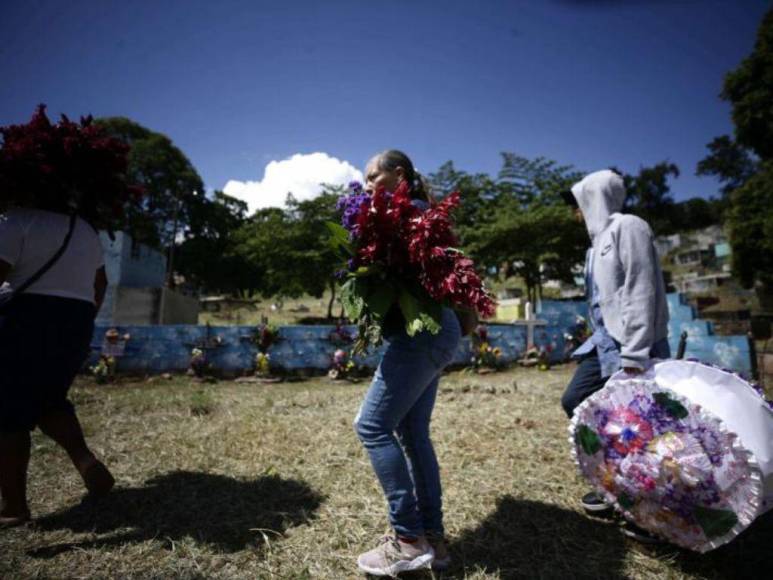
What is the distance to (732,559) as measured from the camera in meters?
2.05

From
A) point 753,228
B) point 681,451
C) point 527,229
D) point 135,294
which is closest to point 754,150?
point 753,228

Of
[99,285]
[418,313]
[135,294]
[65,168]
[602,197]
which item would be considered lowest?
[418,313]

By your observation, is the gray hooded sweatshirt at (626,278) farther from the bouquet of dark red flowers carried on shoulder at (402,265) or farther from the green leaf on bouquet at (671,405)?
the bouquet of dark red flowers carried on shoulder at (402,265)

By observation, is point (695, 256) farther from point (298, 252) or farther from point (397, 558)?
point (397, 558)

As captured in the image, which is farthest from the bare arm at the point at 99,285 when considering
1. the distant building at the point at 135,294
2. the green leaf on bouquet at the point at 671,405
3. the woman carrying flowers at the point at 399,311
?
the distant building at the point at 135,294

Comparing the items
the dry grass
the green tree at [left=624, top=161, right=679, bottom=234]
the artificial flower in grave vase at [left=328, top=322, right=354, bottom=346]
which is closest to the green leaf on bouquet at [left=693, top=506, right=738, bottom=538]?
the dry grass

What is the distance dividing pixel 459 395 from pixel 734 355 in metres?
5.48

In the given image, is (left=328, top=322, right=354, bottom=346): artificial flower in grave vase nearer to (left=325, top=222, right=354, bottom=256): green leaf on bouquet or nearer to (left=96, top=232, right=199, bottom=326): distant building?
(left=96, top=232, right=199, bottom=326): distant building

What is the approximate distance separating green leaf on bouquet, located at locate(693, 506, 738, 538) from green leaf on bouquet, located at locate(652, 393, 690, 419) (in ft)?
1.30

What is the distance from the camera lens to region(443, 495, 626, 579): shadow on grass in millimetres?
1965

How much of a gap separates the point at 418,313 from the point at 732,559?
81.1 inches

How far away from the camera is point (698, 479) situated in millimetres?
1795

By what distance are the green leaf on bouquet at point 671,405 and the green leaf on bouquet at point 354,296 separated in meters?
→ 1.46

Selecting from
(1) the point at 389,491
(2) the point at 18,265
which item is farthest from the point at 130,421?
(1) the point at 389,491
